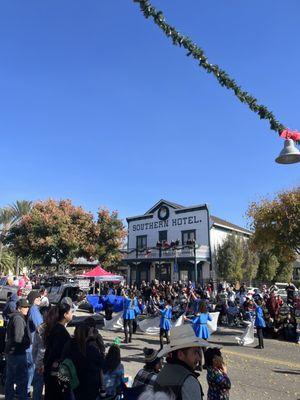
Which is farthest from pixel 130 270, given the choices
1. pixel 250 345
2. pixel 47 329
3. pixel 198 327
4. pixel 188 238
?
pixel 47 329

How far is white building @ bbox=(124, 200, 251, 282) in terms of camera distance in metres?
37.3

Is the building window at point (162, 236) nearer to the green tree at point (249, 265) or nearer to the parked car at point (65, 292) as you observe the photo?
the green tree at point (249, 265)

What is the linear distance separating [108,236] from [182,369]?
32.3 metres

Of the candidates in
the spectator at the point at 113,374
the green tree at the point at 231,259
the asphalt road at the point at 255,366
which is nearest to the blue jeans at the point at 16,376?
the asphalt road at the point at 255,366

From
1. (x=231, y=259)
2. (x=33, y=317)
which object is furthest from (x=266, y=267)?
(x=33, y=317)

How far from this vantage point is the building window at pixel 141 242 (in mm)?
42406

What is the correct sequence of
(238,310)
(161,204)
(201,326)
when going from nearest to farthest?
(201,326) < (238,310) < (161,204)

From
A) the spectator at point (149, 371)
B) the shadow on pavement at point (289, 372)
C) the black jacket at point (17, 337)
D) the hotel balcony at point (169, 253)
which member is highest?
the hotel balcony at point (169, 253)

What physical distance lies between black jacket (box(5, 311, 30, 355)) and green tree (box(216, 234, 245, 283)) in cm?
3191

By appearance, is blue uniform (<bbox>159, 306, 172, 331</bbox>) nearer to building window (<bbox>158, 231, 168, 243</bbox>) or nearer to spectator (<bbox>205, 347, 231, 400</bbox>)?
spectator (<bbox>205, 347, 231, 400</bbox>)

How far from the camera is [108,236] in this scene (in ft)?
114

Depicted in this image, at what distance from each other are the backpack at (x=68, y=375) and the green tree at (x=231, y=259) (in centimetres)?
3367

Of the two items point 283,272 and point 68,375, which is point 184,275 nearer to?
point 283,272

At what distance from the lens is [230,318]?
1919 centimetres
